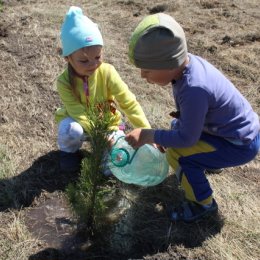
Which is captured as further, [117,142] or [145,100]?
[145,100]

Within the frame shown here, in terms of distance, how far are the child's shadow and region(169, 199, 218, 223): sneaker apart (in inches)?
30.7

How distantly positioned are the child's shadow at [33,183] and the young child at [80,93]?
0.29 ft

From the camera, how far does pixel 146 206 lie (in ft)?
9.40

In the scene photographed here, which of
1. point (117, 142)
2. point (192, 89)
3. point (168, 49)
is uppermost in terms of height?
point (168, 49)

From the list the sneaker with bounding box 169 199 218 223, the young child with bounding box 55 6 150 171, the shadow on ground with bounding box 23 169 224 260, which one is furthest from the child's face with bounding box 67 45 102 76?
the sneaker with bounding box 169 199 218 223

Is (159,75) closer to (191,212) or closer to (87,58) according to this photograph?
(87,58)

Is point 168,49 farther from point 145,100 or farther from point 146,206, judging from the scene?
point 145,100

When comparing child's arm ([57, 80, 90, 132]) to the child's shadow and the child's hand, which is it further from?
the child's hand

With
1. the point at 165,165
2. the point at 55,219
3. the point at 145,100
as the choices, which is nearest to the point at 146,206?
the point at 165,165

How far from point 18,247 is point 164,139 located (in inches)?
39.6

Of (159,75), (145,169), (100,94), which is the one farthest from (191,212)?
(100,94)

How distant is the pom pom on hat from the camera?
2857 mm

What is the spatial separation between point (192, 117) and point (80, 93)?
39.3 inches

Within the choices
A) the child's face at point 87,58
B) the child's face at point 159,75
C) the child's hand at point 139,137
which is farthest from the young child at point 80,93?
the child's face at point 159,75
